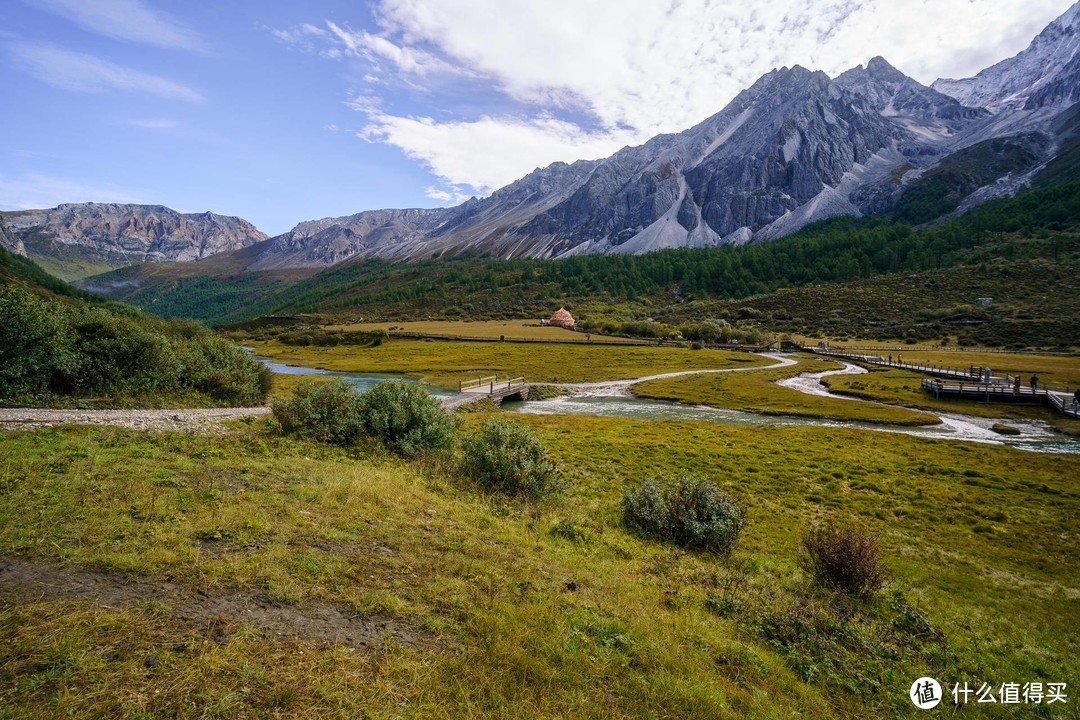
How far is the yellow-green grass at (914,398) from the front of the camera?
4406 centimetres

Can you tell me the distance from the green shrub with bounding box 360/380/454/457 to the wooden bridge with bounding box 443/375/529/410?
71.1ft

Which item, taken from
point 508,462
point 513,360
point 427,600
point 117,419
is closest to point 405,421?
point 508,462

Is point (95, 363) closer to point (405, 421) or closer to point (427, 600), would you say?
point (405, 421)

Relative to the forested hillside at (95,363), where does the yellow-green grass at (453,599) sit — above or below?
below

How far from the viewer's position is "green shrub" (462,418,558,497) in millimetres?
17609

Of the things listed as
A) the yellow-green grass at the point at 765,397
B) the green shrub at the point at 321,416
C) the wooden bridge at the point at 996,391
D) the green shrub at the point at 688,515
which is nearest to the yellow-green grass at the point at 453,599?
the green shrub at the point at 688,515

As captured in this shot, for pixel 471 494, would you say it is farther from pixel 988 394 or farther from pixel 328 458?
pixel 988 394

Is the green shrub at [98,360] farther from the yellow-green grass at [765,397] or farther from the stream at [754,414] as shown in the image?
the yellow-green grass at [765,397]

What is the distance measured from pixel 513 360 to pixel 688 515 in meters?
72.1

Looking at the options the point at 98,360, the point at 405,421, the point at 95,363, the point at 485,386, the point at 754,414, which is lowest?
the point at 754,414

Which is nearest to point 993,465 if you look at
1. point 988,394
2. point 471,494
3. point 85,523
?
point 988,394

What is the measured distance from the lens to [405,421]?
21844 mm

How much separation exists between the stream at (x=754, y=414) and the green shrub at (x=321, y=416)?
5237mm

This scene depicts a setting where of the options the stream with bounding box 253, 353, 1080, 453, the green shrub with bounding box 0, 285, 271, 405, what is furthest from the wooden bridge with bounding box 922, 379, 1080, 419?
the green shrub with bounding box 0, 285, 271, 405
